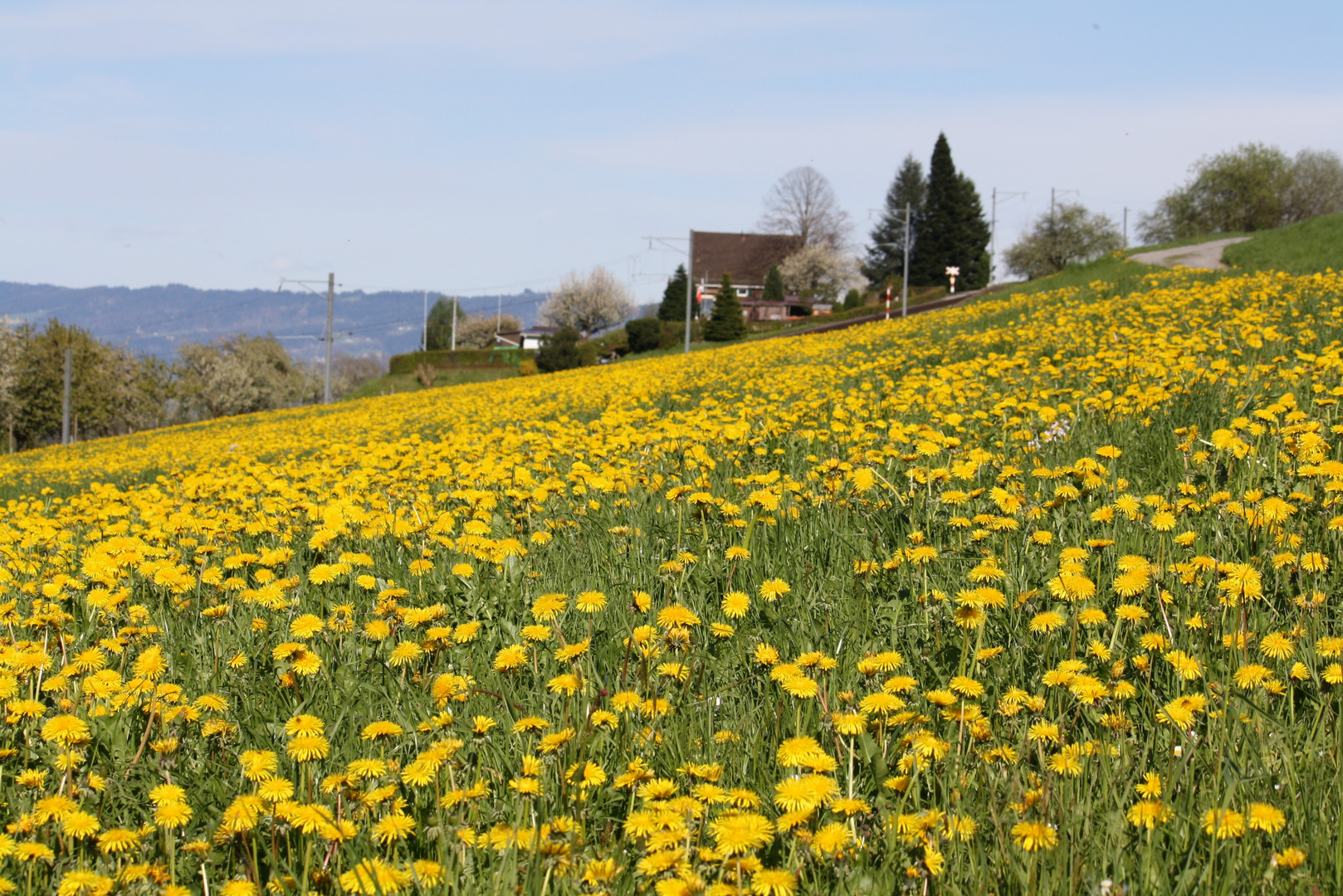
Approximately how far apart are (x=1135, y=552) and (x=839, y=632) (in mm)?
1052

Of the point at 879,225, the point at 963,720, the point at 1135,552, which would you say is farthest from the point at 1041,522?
the point at 879,225

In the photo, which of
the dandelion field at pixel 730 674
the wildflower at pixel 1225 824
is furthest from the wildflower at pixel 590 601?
the wildflower at pixel 1225 824

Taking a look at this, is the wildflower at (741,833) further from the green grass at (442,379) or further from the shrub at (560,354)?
the green grass at (442,379)

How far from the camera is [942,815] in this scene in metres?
1.64

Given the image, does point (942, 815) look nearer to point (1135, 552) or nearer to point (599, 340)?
point (1135, 552)

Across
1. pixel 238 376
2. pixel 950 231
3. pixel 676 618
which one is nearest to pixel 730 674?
pixel 676 618

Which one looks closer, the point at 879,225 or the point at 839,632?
the point at 839,632

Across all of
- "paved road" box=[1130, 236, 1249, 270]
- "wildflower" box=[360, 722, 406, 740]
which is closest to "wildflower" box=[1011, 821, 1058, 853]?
"wildflower" box=[360, 722, 406, 740]

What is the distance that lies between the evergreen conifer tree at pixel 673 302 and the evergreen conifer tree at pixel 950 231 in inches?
707

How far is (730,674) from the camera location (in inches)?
99.3

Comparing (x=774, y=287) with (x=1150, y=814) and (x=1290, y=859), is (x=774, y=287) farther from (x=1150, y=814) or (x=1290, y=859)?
(x=1290, y=859)

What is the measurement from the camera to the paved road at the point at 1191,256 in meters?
19.8

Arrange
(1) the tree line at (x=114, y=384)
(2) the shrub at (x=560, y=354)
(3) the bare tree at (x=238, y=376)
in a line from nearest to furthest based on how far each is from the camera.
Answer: (2) the shrub at (x=560, y=354)
(1) the tree line at (x=114, y=384)
(3) the bare tree at (x=238, y=376)

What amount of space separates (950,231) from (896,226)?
291 inches
